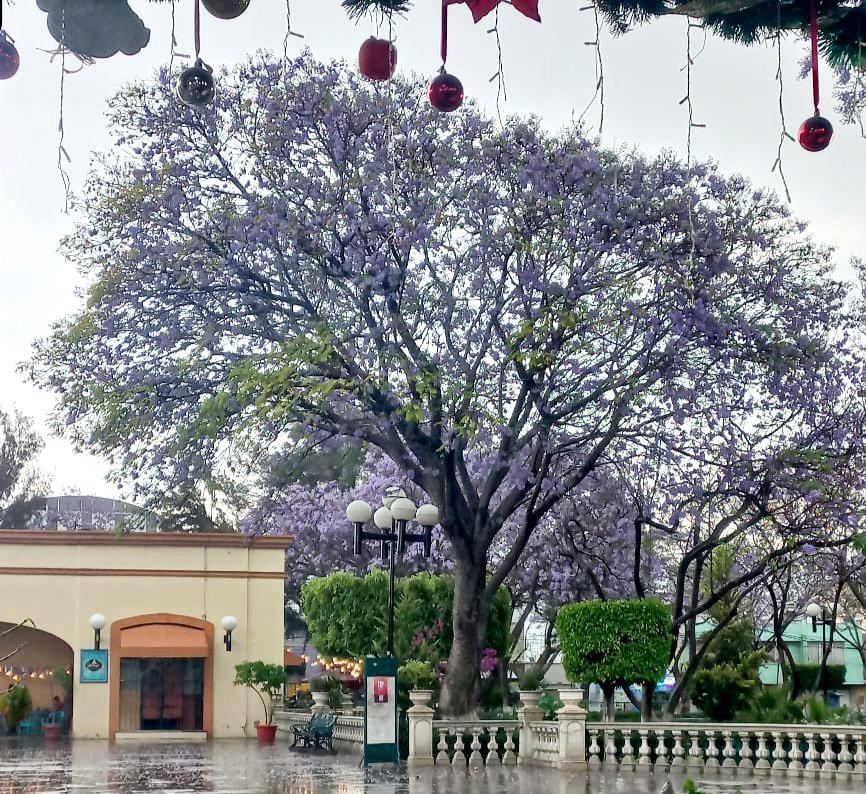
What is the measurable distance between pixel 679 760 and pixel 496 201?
9.42 m

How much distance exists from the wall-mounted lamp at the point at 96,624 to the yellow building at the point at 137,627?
0.05m

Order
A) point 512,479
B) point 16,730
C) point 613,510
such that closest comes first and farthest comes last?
point 512,479 < point 613,510 < point 16,730

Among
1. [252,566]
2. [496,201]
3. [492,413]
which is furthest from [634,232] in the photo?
[252,566]

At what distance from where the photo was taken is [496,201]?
70.8 ft

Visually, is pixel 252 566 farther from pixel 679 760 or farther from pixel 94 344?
Result: pixel 679 760

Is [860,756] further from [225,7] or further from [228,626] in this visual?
[228,626]

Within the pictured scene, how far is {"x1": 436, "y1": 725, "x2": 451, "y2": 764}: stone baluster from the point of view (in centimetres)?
2158

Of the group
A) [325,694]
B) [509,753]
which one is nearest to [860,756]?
[509,753]

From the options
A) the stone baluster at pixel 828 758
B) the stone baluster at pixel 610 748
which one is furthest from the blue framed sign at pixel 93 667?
the stone baluster at pixel 828 758

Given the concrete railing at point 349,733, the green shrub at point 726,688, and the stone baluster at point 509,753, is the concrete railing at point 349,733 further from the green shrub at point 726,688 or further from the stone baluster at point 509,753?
the green shrub at point 726,688

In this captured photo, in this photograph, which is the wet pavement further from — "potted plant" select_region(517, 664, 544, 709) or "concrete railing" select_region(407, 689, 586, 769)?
"potted plant" select_region(517, 664, 544, 709)

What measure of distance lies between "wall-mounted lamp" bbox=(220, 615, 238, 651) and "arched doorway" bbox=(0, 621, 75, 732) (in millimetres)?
4059

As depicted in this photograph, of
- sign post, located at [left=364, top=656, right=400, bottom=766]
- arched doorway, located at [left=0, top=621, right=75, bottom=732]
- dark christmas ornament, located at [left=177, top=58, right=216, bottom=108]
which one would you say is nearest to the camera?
dark christmas ornament, located at [left=177, top=58, right=216, bottom=108]

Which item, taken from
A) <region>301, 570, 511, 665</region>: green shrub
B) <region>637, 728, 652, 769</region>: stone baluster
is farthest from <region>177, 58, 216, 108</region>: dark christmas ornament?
<region>301, 570, 511, 665</region>: green shrub
